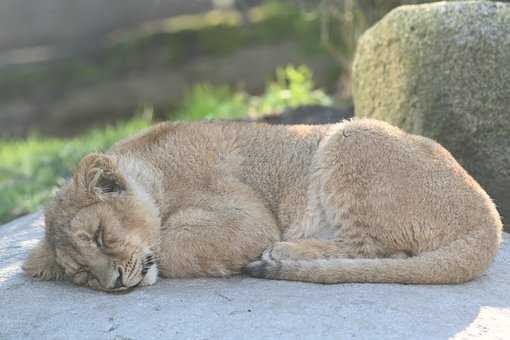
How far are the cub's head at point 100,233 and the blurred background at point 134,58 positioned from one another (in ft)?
21.7

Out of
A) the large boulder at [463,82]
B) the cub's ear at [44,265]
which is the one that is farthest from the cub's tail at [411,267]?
the large boulder at [463,82]

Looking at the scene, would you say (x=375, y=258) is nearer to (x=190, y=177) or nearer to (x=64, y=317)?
(x=190, y=177)

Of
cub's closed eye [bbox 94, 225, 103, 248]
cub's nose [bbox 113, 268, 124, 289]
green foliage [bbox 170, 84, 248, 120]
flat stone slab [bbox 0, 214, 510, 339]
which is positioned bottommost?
flat stone slab [bbox 0, 214, 510, 339]

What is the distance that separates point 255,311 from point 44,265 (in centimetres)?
144

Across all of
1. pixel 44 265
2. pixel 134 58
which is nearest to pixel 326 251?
pixel 44 265

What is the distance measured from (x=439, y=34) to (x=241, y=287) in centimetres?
282

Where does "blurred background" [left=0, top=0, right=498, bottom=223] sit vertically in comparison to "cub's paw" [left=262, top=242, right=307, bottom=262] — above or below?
above

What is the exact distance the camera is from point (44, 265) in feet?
17.1

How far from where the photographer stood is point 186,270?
17.2 ft

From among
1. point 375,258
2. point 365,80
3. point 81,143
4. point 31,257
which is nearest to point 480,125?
point 365,80

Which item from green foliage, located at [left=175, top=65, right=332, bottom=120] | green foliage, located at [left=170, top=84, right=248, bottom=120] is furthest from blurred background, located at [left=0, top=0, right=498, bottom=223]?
green foliage, located at [left=175, top=65, right=332, bottom=120]

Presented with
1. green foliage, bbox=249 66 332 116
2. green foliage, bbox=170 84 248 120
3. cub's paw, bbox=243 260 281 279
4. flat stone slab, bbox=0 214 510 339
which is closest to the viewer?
flat stone slab, bbox=0 214 510 339

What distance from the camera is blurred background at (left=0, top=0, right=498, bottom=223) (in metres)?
12.7

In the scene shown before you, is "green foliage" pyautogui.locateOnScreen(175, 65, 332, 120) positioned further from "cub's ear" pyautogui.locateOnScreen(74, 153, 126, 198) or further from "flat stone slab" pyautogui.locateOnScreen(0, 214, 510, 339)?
"flat stone slab" pyautogui.locateOnScreen(0, 214, 510, 339)
